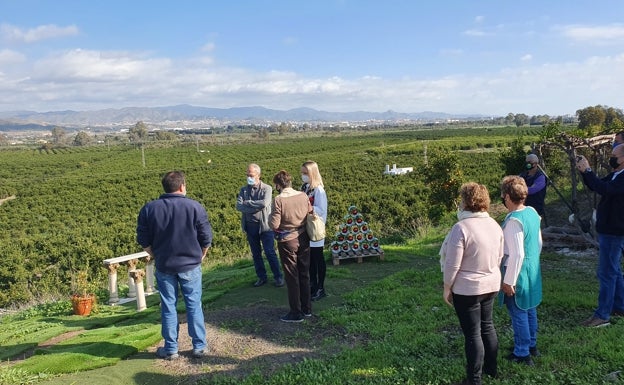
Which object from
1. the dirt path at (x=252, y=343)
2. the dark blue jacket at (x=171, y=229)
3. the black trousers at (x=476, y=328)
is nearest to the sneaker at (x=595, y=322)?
the black trousers at (x=476, y=328)

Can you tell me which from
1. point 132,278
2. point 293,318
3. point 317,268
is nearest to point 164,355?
point 293,318

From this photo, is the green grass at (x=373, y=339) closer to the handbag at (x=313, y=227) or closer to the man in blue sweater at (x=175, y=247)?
the man in blue sweater at (x=175, y=247)

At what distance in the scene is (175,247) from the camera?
405 centimetres

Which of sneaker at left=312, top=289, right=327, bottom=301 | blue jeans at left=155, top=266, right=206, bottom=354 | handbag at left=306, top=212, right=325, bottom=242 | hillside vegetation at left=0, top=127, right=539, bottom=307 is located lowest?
hillside vegetation at left=0, top=127, right=539, bottom=307

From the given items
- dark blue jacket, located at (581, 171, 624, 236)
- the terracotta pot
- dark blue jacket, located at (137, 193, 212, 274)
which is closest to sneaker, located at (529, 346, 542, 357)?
dark blue jacket, located at (581, 171, 624, 236)

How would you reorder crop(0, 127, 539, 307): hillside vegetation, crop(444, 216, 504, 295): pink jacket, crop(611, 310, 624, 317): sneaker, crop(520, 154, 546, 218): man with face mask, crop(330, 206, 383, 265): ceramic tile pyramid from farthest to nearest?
crop(0, 127, 539, 307): hillside vegetation
crop(330, 206, 383, 265): ceramic tile pyramid
crop(520, 154, 546, 218): man with face mask
crop(611, 310, 624, 317): sneaker
crop(444, 216, 504, 295): pink jacket

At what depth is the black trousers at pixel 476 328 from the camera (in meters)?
3.23

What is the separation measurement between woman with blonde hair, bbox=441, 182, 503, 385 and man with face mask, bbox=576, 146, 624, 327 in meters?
1.55

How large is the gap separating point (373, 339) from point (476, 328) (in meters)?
1.57

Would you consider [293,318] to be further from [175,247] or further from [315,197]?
[175,247]

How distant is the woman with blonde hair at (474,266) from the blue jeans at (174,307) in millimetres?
2239

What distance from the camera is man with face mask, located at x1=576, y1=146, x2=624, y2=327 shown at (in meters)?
4.12

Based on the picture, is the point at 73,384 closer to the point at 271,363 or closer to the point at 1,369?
the point at 1,369

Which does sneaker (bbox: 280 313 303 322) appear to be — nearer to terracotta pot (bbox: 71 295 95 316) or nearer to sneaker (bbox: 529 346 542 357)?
sneaker (bbox: 529 346 542 357)
